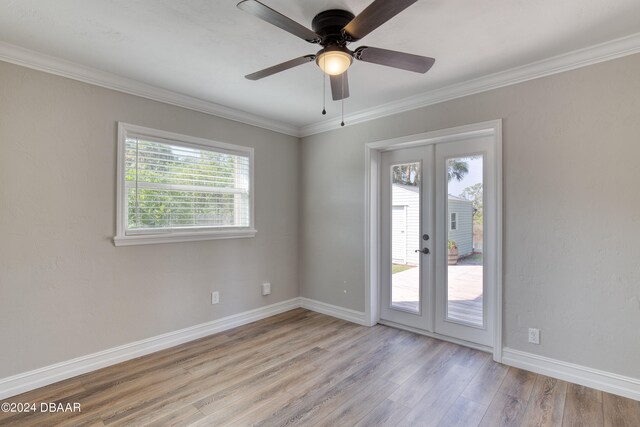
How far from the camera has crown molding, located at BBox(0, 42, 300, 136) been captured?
2340 mm

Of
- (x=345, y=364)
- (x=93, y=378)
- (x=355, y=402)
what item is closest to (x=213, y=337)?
(x=93, y=378)

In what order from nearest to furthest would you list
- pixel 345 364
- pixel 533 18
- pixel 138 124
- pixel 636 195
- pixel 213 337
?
pixel 533 18
pixel 636 195
pixel 345 364
pixel 138 124
pixel 213 337

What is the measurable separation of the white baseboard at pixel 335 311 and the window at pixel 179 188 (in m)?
1.35

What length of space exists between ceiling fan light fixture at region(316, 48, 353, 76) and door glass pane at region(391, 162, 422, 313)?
1966 millimetres

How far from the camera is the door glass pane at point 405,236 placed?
3.52 meters

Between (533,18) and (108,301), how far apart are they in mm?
3936

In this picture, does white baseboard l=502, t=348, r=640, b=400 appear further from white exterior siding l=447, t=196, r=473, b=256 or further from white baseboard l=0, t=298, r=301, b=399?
white baseboard l=0, t=298, r=301, b=399

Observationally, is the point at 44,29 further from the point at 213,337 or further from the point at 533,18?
the point at 533,18

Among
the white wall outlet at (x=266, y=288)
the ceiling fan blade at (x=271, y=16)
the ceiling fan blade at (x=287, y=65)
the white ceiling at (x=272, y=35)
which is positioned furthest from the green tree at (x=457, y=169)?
the white wall outlet at (x=266, y=288)

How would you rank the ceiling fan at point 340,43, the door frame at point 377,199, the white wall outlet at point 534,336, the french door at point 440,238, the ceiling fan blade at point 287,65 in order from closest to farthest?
1. the ceiling fan at point 340,43
2. the ceiling fan blade at point 287,65
3. the white wall outlet at point 534,336
4. the door frame at point 377,199
5. the french door at point 440,238

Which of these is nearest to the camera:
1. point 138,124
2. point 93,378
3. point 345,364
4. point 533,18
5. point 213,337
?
point 533,18

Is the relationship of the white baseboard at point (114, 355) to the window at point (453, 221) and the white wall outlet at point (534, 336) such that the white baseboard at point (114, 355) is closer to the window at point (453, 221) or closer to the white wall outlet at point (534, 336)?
the window at point (453, 221)

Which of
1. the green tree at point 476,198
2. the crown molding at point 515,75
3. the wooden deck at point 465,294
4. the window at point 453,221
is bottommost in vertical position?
the wooden deck at point 465,294

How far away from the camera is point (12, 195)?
2.34m
